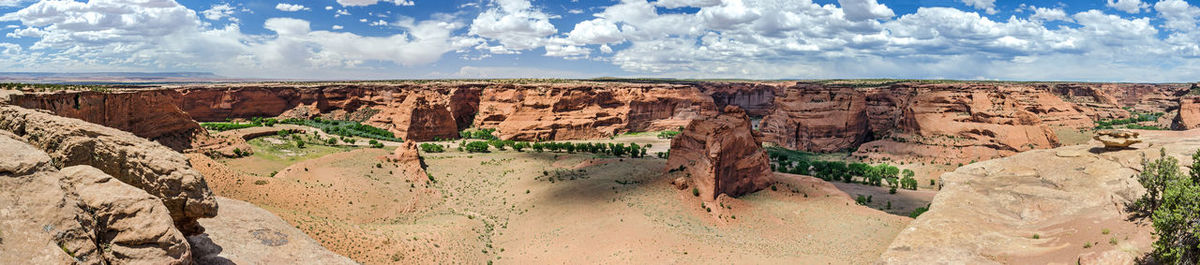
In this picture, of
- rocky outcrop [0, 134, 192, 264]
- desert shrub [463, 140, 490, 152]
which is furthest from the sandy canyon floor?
desert shrub [463, 140, 490, 152]

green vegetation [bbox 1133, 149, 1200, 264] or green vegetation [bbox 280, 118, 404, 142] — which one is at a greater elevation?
green vegetation [bbox 1133, 149, 1200, 264]

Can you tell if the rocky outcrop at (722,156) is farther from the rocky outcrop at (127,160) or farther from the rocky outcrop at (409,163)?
the rocky outcrop at (127,160)

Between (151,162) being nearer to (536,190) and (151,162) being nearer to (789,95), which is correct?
(536,190)

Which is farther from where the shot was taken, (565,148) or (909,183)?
(565,148)

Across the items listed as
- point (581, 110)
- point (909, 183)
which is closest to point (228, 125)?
point (581, 110)

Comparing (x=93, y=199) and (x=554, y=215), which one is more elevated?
(x=93, y=199)

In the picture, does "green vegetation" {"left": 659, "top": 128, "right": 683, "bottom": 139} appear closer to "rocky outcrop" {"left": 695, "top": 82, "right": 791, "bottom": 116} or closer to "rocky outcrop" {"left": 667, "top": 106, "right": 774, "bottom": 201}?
"rocky outcrop" {"left": 695, "top": 82, "right": 791, "bottom": 116}

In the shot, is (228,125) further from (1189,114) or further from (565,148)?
(1189,114)
